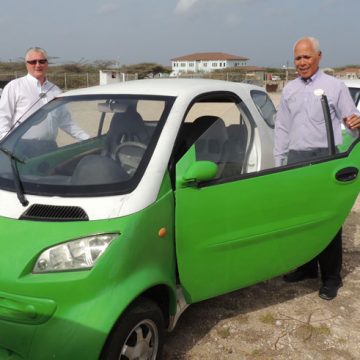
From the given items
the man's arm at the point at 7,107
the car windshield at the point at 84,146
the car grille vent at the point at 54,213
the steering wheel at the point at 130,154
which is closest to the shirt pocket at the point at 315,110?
the car windshield at the point at 84,146

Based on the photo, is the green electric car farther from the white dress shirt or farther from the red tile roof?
the red tile roof

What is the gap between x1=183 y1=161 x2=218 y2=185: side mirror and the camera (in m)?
Answer: 2.65

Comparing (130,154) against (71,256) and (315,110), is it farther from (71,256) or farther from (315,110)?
(315,110)

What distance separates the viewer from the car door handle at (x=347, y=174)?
3.33m

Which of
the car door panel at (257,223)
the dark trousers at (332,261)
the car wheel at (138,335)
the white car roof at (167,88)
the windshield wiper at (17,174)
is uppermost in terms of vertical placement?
the white car roof at (167,88)

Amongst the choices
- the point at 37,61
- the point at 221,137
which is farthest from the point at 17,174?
the point at 37,61

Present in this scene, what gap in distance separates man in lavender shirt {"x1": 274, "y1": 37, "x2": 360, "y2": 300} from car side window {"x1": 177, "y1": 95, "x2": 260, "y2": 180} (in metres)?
0.31

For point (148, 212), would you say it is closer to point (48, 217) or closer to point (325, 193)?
point (48, 217)

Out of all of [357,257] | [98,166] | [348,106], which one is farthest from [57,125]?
[357,257]

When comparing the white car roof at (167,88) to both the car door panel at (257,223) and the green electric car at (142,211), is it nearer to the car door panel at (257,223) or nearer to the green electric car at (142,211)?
the green electric car at (142,211)

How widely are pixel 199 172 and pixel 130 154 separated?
0.47m

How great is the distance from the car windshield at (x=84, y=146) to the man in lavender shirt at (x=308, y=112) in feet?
3.74

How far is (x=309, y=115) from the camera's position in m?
3.55

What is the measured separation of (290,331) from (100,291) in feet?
5.52
